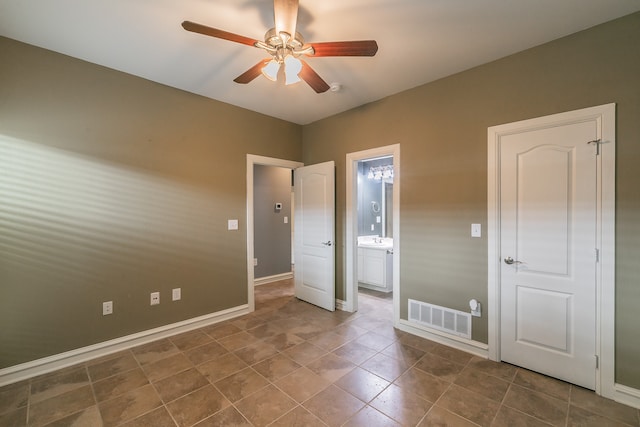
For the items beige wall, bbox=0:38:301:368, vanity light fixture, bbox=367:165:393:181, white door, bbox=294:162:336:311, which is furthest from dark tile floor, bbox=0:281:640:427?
vanity light fixture, bbox=367:165:393:181

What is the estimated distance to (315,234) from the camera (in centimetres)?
388

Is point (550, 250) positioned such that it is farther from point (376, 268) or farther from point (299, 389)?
point (376, 268)

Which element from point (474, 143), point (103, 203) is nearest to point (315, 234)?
point (474, 143)

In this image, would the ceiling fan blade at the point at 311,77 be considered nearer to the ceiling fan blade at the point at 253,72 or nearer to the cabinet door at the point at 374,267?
the ceiling fan blade at the point at 253,72

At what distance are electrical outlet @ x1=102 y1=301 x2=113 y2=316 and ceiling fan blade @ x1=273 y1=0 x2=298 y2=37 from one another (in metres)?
2.83

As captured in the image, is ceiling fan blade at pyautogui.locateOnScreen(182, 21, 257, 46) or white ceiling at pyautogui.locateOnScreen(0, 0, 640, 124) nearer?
ceiling fan blade at pyautogui.locateOnScreen(182, 21, 257, 46)

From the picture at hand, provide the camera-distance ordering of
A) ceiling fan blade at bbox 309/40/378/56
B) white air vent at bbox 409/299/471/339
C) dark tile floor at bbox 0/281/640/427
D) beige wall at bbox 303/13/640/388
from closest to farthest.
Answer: ceiling fan blade at bbox 309/40/378/56
dark tile floor at bbox 0/281/640/427
beige wall at bbox 303/13/640/388
white air vent at bbox 409/299/471/339

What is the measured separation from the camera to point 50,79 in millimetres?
2322

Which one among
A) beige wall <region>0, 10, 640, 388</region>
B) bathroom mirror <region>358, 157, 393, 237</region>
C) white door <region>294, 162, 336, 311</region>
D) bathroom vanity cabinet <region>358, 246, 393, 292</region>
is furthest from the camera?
bathroom mirror <region>358, 157, 393, 237</region>

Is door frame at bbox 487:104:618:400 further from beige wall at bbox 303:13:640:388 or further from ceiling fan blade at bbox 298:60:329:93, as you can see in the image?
ceiling fan blade at bbox 298:60:329:93

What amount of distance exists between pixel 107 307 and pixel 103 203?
1002 mm

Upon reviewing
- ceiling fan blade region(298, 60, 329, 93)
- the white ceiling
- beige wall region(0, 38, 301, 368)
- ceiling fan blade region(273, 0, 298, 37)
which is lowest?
beige wall region(0, 38, 301, 368)

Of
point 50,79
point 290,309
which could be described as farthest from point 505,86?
point 50,79

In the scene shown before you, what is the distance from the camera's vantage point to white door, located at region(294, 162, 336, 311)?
367cm
